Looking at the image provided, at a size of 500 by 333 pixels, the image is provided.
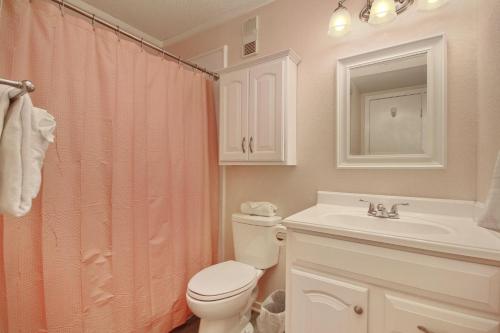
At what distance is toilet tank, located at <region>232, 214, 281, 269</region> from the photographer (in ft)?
5.19

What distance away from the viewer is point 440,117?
1189mm

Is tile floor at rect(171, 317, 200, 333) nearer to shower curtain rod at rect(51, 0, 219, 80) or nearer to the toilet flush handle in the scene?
the toilet flush handle

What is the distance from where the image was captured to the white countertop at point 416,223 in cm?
78

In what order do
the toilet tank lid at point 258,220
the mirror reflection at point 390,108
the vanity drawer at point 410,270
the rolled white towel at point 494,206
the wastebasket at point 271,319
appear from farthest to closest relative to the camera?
the toilet tank lid at point 258,220 → the wastebasket at point 271,319 → the mirror reflection at point 390,108 → the vanity drawer at point 410,270 → the rolled white towel at point 494,206

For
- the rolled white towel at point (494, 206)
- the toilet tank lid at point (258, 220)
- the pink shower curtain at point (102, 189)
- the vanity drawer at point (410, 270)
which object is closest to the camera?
the rolled white towel at point (494, 206)

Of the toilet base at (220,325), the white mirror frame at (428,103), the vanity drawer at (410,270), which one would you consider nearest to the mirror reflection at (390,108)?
the white mirror frame at (428,103)

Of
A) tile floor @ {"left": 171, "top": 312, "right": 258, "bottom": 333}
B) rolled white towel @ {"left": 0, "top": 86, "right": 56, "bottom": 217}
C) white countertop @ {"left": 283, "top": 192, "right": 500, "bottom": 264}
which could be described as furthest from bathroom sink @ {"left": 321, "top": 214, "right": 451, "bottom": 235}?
rolled white towel @ {"left": 0, "top": 86, "right": 56, "bottom": 217}

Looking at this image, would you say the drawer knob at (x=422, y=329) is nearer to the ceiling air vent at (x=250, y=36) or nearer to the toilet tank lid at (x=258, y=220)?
the toilet tank lid at (x=258, y=220)

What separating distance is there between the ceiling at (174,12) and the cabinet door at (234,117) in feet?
1.90

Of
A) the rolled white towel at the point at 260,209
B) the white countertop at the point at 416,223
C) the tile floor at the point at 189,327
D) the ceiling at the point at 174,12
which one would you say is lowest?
the tile floor at the point at 189,327

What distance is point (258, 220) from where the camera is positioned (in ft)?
5.24

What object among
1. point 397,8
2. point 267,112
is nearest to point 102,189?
point 267,112

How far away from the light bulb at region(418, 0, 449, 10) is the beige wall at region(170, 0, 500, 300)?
8cm

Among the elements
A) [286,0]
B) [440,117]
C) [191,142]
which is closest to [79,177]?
[191,142]
